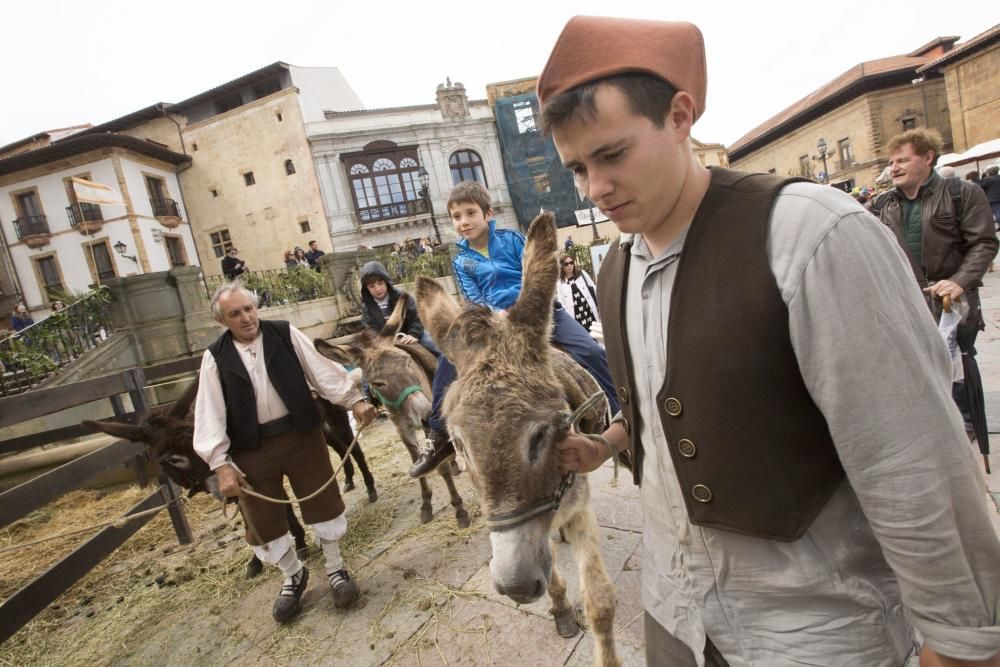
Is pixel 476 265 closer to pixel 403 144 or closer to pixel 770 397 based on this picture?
pixel 770 397

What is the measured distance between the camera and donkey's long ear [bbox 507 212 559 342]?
2180 millimetres

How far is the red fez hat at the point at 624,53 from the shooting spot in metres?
1.07

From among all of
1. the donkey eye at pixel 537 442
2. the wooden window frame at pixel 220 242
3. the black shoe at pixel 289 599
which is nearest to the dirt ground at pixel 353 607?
the black shoe at pixel 289 599

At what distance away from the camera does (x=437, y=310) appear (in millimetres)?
2594

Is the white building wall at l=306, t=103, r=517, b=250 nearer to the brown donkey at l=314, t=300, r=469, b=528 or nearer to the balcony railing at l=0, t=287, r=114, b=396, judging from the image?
the balcony railing at l=0, t=287, r=114, b=396

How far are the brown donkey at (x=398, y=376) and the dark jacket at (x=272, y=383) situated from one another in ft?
3.00

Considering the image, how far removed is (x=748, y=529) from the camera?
41.6 inches

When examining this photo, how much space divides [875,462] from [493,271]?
3253 mm

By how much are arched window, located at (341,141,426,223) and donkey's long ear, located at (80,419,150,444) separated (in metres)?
31.7

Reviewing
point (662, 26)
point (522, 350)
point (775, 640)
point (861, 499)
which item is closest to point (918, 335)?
point (861, 499)

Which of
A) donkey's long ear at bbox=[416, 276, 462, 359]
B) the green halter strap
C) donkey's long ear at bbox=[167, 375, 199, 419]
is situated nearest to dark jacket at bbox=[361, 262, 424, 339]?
the green halter strap

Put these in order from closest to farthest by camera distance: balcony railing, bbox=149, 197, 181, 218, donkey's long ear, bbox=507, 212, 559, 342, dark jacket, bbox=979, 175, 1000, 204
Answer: donkey's long ear, bbox=507, 212, 559, 342, dark jacket, bbox=979, 175, 1000, 204, balcony railing, bbox=149, 197, 181, 218

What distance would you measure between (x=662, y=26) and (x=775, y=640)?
1.58m

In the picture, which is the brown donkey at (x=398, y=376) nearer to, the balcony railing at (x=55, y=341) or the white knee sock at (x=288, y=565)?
the white knee sock at (x=288, y=565)
